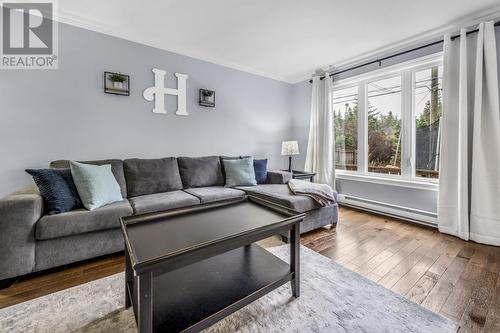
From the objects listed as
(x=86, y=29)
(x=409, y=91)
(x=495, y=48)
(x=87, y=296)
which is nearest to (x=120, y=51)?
(x=86, y=29)

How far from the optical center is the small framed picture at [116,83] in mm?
2672

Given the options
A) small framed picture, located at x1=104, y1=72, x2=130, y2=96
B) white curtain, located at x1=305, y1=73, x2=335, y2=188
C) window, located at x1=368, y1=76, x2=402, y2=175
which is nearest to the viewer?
small framed picture, located at x1=104, y1=72, x2=130, y2=96

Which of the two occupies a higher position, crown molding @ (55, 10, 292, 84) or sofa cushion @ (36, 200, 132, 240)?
crown molding @ (55, 10, 292, 84)

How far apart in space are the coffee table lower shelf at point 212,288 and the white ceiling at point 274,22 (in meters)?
2.39

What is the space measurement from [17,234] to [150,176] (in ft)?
4.06

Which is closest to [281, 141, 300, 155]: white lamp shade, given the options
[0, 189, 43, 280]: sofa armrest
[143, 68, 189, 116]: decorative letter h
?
[143, 68, 189, 116]: decorative letter h

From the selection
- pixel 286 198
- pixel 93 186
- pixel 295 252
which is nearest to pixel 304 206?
pixel 286 198

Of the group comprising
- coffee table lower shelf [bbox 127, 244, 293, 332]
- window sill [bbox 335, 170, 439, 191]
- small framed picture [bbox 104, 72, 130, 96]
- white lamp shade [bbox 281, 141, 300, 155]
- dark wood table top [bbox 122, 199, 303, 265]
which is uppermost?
small framed picture [bbox 104, 72, 130, 96]

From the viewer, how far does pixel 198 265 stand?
1.47m

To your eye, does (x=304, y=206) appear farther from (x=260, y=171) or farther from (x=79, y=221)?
(x=79, y=221)

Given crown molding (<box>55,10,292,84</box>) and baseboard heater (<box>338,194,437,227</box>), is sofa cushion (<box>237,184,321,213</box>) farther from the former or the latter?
crown molding (<box>55,10,292,84</box>)

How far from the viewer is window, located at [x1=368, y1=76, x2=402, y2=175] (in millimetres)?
3254

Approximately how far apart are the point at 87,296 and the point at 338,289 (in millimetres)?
1712

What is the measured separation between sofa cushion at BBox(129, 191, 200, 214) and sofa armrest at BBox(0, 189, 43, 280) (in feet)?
2.30
